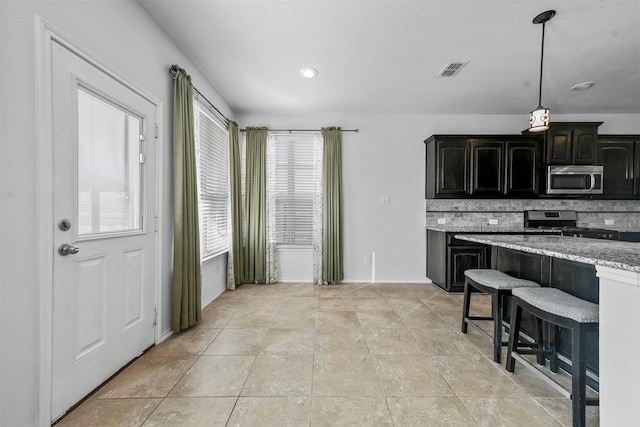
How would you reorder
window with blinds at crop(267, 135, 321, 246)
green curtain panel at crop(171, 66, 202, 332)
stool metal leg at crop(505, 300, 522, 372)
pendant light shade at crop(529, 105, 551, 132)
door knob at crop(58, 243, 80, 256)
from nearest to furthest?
door knob at crop(58, 243, 80, 256), stool metal leg at crop(505, 300, 522, 372), pendant light shade at crop(529, 105, 551, 132), green curtain panel at crop(171, 66, 202, 332), window with blinds at crop(267, 135, 321, 246)

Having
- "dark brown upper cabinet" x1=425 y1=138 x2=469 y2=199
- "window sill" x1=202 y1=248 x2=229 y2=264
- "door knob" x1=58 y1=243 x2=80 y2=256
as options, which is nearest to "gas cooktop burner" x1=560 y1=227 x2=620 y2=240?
"dark brown upper cabinet" x1=425 y1=138 x2=469 y2=199

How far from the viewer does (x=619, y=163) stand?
3848mm

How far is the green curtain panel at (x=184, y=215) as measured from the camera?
2262 millimetres

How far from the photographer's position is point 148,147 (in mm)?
2041

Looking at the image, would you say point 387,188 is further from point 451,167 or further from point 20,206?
point 20,206

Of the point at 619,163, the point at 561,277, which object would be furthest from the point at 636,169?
the point at 561,277

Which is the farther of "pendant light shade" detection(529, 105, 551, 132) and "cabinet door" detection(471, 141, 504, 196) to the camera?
"cabinet door" detection(471, 141, 504, 196)

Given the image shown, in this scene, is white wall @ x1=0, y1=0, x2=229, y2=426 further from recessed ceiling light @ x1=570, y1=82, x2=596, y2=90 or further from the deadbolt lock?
recessed ceiling light @ x1=570, y1=82, x2=596, y2=90

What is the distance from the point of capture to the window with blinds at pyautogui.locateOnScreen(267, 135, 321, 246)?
A: 163 inches

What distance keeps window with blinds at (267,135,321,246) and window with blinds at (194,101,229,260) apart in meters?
0.78

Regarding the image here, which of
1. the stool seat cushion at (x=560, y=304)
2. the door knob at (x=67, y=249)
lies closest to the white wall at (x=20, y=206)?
the door knob at (x=67, y=249)

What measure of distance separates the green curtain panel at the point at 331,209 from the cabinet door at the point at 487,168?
200 cm

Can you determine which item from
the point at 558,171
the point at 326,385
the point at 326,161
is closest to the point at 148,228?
the point at 326,385

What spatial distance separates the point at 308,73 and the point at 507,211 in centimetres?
374
